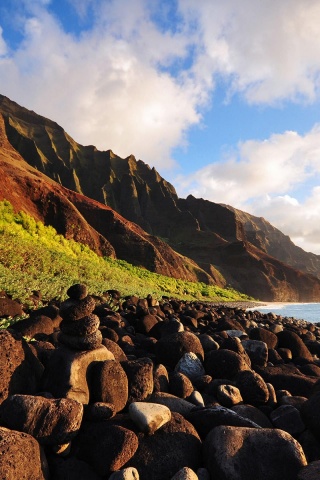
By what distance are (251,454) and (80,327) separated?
225 centimetres

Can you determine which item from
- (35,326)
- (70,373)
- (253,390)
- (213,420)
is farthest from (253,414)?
(35,326)

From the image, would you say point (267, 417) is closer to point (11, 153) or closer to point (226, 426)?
point (226, 426)

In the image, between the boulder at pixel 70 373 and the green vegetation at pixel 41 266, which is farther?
the green vegetation at pixel 41 266

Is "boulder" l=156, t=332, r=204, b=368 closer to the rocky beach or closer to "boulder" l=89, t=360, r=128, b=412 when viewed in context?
the rocky beach

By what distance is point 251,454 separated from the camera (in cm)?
311

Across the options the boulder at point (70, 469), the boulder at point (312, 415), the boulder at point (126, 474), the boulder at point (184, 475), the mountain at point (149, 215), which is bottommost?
the boulder at point (70, 469)

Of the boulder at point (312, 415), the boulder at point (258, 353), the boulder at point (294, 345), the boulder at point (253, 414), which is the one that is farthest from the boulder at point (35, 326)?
the boulder at point (294, 345)

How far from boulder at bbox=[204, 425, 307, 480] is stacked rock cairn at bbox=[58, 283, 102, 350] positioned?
169cm

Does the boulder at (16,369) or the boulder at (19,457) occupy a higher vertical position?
the boulder at (16,369)

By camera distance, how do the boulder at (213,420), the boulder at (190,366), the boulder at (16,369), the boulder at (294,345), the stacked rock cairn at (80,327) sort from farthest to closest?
the boulder at (294,345) → the boulder at (190,366) → the stacked rock cairn at (80,327) → the boulder at (213,420) → the boulder at (16,369)

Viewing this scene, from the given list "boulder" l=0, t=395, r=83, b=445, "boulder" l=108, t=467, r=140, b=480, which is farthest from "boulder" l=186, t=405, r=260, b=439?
"boulder" l=0, t=395, r=83, b=445

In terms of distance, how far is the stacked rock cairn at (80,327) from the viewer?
4195 millimetres

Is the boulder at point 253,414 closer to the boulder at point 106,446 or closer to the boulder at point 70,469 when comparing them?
the boulder at point 106,446

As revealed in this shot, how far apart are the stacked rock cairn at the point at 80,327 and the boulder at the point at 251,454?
5.55ft
